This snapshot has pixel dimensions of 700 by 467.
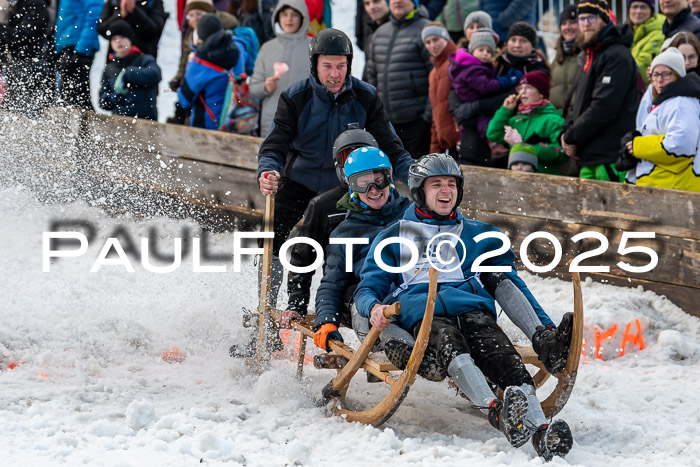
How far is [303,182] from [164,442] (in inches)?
88.0

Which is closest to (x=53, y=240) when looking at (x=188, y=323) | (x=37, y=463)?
(x=188, y=323)

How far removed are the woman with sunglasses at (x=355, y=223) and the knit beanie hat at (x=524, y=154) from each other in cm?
236

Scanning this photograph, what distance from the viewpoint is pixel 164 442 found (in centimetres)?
424

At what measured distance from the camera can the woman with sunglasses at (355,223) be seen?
513cm

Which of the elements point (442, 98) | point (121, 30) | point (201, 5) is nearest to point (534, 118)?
point (442, 98)

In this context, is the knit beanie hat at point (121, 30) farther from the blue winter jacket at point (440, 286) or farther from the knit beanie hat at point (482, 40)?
the blue winter jacket at point (440, 286)

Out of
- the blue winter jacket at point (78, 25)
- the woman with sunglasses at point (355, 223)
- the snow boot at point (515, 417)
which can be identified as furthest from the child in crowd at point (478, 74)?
the blue winter jacket at point (78, 25)

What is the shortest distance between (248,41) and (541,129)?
3.48 metres

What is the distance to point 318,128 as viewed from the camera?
5922 millimetres

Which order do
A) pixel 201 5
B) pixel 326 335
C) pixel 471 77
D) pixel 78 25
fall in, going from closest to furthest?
pixel 326 335 < pixel 471 77 < pixel 201 5 < pixel 78 25

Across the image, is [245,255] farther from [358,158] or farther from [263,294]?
[358,158]

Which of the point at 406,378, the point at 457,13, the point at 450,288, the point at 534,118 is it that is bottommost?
the point at 406,378

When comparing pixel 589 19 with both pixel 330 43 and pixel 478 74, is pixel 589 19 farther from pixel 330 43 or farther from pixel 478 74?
pixel 330 43

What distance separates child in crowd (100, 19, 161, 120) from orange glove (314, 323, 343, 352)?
518 centimetres
